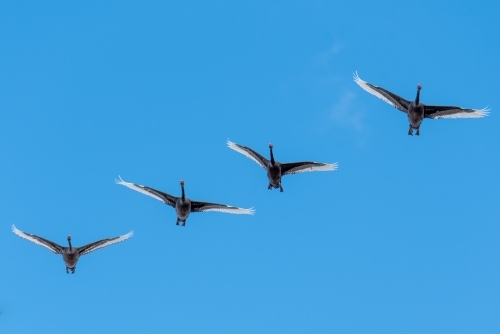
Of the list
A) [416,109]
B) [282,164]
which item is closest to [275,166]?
[282,164]

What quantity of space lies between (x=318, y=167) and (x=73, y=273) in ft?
62.2

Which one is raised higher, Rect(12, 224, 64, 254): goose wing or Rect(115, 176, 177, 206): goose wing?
Rect(115, 176, 177, 206): goose wing

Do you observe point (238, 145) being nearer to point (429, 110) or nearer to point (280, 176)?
point (280, 176)

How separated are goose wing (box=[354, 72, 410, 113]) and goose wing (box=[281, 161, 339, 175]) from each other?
5.67m

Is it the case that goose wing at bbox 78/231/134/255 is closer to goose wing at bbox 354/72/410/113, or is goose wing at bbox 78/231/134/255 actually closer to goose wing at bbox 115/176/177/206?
goose wing at bbox 115/176/177/206

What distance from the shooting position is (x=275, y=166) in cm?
8431

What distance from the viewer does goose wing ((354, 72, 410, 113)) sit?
84.4 meters

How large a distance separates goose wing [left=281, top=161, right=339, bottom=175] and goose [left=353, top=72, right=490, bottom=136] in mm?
5782

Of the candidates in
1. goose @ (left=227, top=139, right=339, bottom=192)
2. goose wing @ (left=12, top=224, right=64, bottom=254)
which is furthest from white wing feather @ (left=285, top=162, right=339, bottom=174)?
goose wing @ (left=12, top=224, right=64, bottom=254)

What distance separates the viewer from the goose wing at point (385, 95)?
3324 inches

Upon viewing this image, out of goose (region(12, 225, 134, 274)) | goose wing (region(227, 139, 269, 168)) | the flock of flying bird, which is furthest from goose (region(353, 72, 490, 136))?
goose (region(12, 225, 134, 274))

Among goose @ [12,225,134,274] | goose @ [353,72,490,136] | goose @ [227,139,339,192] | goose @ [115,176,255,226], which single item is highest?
goose @ [353,72,490,136]

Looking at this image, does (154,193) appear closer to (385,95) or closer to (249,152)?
(249,152)

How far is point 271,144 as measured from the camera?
84375 millimetres
